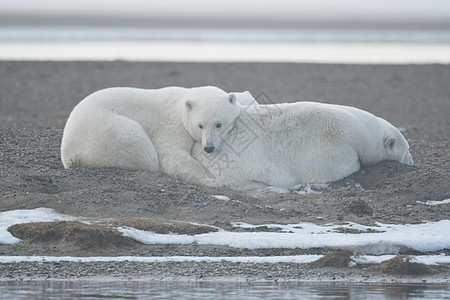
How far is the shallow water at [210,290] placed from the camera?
19.6ft

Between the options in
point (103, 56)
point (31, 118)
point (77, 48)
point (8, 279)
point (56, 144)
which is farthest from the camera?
point (77, 48)

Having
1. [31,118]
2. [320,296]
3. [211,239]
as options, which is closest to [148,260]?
[211,239]

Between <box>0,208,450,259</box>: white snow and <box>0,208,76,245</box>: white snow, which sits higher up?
<box>0,208,76,245</box>: white snow

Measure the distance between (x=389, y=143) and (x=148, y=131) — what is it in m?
3.11

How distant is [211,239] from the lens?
747cm

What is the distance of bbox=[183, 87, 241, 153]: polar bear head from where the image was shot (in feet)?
30.3

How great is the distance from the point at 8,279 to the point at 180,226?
1.87m

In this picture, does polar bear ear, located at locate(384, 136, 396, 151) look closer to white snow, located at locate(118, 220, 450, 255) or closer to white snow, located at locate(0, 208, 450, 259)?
white snow, located at locate(0, 208, 450, 259)

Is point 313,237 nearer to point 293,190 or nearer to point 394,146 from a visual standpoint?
point 293,190

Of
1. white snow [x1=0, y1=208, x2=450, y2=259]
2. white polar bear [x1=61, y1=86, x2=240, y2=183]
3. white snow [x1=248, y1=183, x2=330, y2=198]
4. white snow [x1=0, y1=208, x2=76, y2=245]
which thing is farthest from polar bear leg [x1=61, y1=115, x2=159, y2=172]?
white snow [x1=0, y1=208, x2=450, y2=259]

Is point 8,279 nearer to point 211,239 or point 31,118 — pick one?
point 211,239

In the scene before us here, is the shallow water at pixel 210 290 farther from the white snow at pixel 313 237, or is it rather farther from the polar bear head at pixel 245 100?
the polar bear head at pixel 245 100

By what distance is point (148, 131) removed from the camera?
9633mm

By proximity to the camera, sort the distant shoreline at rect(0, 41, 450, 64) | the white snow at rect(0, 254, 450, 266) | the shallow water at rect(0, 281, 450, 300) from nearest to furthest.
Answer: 1. the shallow water at rect(0, 281, 450, 300)
2. the white snow at rect(0, 254, 450, 266)
3. the distant shoreline at rect(0, 41, 450, 64)
